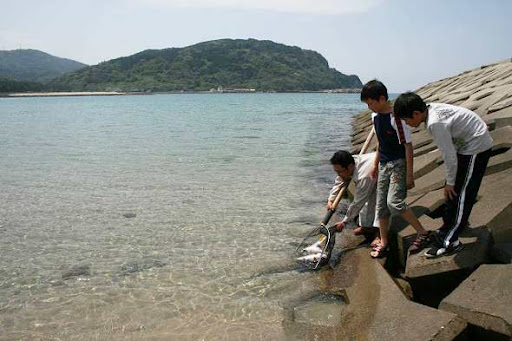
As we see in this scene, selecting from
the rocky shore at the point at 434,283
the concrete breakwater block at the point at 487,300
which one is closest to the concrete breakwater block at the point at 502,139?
the rocky shore at the point at 434,283

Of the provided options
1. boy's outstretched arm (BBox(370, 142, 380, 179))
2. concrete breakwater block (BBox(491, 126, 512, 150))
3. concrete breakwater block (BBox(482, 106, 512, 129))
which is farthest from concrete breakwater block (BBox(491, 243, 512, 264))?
concrete breakwater block (BBox(482, 106, 512, 129))

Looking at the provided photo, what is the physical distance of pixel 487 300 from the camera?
3365 mm

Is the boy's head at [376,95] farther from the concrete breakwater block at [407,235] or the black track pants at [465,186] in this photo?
the concrete breakwater block at [407,235]

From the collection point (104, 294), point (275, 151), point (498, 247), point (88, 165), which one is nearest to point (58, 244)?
point (104, 294)

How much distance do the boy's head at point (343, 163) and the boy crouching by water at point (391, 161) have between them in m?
0.51

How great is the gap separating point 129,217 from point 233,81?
15936 cm

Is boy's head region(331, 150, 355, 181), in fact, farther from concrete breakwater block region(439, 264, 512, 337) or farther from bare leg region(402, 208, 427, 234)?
concrete breakwater block region(439, 264, 512, 337)

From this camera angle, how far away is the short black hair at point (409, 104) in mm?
4070

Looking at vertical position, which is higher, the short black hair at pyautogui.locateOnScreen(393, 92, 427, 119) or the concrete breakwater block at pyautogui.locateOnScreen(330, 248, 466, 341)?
the short black hair at pyautogui.locateOnScreen(393, 92, 427, 119)

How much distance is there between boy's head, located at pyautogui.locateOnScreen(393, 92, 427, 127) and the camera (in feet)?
13.4

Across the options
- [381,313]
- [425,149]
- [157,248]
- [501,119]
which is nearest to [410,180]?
[381,313]

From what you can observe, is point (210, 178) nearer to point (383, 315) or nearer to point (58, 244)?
point (58, 244)

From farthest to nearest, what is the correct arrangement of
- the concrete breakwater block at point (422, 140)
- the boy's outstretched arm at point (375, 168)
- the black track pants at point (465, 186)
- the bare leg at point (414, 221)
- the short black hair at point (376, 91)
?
the concrete breakwater block at point (422, 140), the boy's outstretched arm at point (375, 168), the short black hair at point (376, 91), the bare leg at point (414, 221), the black track pants at point (465, 186)

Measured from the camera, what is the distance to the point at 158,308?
A: 479cm
